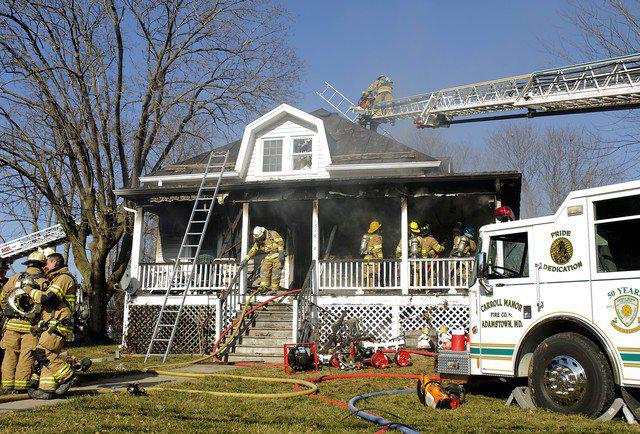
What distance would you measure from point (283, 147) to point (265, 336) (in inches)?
308

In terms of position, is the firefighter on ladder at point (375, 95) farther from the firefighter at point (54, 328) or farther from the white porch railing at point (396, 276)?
the firefighter at point (54, 328)

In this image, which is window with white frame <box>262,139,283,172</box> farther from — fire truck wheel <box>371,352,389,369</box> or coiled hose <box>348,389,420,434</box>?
coiled hose <box>348,389,420,434</box>

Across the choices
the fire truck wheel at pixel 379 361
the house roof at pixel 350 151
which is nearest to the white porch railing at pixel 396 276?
the fire truck wheel at pixel 379 361

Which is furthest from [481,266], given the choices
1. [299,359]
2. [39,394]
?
[39,394]

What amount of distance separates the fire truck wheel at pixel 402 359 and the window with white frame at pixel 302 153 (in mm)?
9067

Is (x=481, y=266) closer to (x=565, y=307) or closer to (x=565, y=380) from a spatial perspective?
(x=565, y=307)

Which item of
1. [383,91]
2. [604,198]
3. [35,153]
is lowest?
[604,198]

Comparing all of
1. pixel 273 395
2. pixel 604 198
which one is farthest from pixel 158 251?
pixel 604 198

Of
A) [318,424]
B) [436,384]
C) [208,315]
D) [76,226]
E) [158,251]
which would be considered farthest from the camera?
[76,226]

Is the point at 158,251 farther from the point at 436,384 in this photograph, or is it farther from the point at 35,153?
the point at 436,384

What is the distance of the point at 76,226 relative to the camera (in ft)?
70.2

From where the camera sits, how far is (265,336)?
13.7m

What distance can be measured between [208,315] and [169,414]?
29.0 feet

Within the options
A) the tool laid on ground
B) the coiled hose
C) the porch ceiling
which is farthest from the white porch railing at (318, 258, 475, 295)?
the coiled hose
